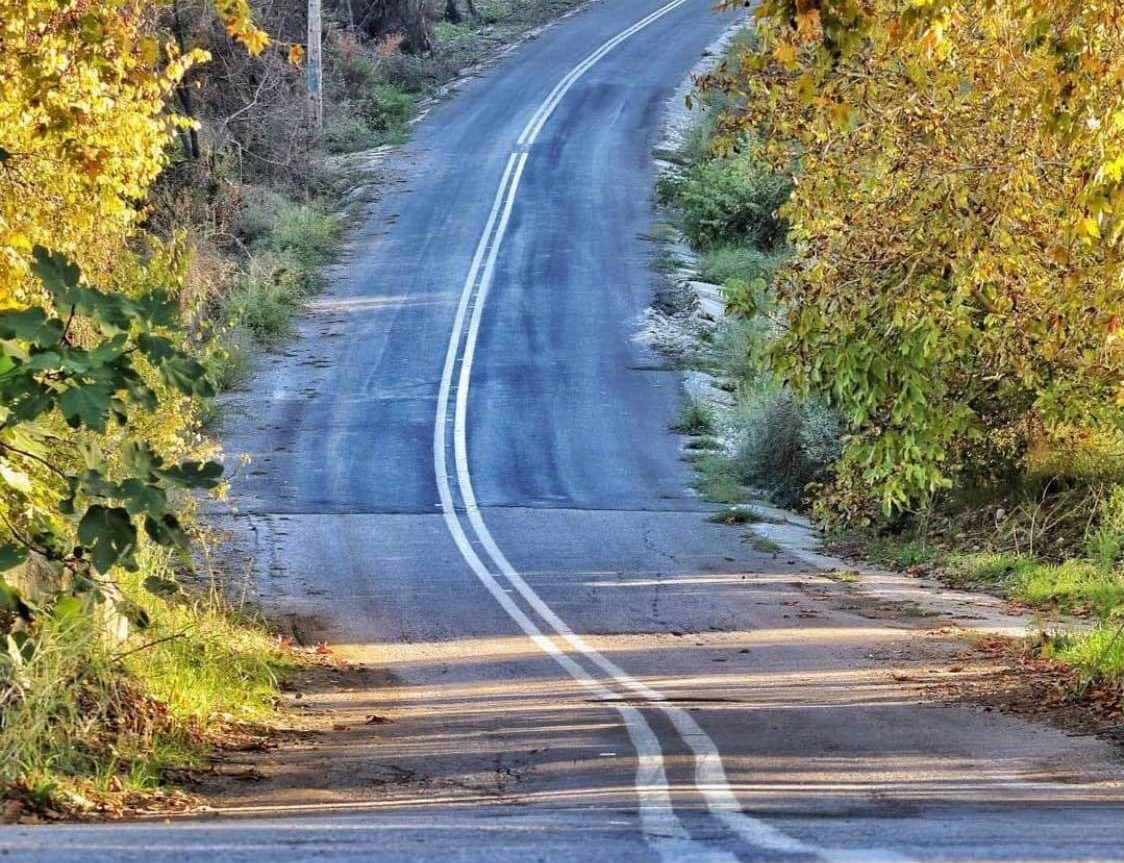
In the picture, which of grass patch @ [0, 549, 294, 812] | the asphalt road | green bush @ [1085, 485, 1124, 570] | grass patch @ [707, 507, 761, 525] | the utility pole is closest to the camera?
the asphalt road

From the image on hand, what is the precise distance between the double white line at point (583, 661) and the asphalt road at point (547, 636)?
0.13 feet

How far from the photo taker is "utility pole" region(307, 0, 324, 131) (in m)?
40.0

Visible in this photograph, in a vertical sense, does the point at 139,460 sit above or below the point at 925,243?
above

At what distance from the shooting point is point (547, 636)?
13.2m

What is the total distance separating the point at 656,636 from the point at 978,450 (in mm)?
5561

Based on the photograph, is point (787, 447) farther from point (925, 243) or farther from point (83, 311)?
point (83, 311)

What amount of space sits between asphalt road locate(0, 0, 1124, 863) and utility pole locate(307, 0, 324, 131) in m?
5.64

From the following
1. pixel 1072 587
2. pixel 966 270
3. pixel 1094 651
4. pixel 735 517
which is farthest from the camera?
pixel 735 517

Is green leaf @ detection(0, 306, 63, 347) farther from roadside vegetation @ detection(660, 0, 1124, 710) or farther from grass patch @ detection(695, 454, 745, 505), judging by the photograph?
grass patch @ detection(695, 454, 745, 505)

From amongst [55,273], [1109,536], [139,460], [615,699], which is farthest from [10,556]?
[1109,536]

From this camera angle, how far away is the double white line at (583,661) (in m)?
5.84

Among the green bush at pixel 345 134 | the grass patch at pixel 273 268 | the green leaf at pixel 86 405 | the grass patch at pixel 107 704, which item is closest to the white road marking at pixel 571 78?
the green bush at pixel 345 134

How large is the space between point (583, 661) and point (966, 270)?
13.1 feet

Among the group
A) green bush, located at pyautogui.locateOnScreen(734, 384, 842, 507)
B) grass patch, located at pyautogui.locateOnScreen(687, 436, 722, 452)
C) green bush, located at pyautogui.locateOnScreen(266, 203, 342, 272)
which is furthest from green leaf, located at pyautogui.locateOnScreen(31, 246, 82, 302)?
green bush, located at pyautogui.locateOnScreen(266, 203, 342, 272)
